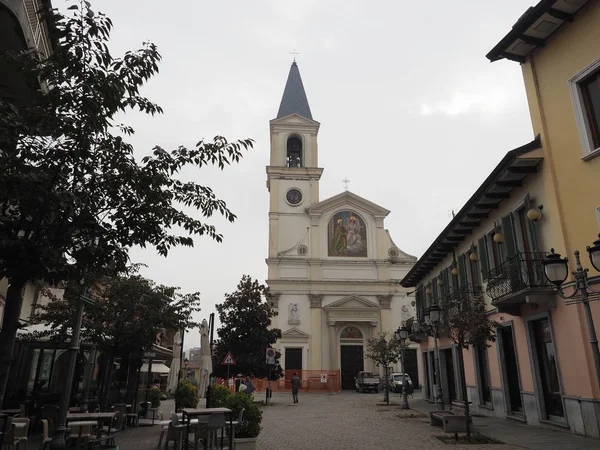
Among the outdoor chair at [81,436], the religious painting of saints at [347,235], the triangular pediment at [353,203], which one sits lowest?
the outdoor chair at [81,436]

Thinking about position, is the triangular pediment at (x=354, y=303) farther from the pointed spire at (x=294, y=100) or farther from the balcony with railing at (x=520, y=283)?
the balcony with railing at (x=520, y=283)

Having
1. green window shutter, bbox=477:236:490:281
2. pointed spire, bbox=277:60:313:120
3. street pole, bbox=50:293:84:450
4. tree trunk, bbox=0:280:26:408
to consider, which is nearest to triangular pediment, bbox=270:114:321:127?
pointed spire, bbox=277:60:313:120

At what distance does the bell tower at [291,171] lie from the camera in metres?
43.2

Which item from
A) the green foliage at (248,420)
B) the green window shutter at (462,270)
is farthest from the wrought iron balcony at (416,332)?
the green foliage at (248,420)

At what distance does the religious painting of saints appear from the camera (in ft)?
140

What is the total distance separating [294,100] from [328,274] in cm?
2090

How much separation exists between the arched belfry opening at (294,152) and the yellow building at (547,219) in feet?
108

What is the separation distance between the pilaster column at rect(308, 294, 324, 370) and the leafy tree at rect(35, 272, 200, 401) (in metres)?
24.6

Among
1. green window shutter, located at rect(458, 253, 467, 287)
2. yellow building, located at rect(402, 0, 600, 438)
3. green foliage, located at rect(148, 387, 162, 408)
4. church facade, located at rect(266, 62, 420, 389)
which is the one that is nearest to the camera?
yellow building, located at rect(402, 0, 600, 438)

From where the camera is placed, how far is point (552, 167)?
38.1 feet

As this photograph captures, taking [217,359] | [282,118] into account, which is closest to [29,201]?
[217,359]

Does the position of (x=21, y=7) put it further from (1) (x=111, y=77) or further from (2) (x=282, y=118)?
(2) (x=282, y=118)

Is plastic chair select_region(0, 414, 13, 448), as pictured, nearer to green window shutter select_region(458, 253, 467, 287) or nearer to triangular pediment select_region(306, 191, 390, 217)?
green window shutter select_region(458, 253, 467, 287)

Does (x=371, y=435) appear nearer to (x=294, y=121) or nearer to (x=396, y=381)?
(x=396, y=381)
